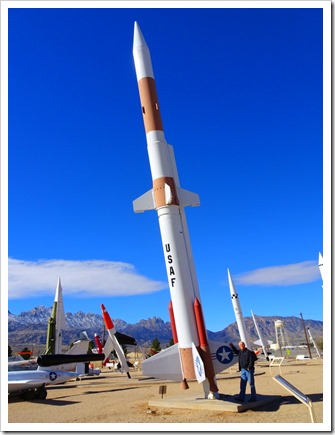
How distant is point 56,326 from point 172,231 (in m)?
18.0

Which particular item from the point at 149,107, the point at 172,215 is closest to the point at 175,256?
the point at 172,215

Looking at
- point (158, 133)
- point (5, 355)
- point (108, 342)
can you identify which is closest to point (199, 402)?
point (5, 355)

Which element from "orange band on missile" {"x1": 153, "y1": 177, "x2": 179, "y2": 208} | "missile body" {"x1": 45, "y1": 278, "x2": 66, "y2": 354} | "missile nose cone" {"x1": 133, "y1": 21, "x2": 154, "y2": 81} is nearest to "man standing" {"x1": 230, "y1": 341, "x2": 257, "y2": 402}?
"orange band on missile" {"x1": 153, "y1": 177, "x2": 179, "y2": 208}

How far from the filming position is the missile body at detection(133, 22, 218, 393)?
1015 cm

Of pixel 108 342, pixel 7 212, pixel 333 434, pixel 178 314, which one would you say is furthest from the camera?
pixel 108 342

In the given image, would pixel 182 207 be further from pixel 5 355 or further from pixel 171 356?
pixel 5 355

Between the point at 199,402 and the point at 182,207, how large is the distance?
4.98m

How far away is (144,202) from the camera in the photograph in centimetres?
1136

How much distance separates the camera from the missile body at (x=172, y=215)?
33.3ft

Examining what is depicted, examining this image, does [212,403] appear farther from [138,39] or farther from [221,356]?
[138,39]

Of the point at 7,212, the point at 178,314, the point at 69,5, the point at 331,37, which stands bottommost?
the point at 178,314

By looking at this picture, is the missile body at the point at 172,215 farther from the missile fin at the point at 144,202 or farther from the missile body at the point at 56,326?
the missile body at the point at 56,326

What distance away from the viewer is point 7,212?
8.38 metres

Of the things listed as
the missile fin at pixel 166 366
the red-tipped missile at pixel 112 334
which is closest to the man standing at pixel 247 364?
the missile fin at pixel 166 366
